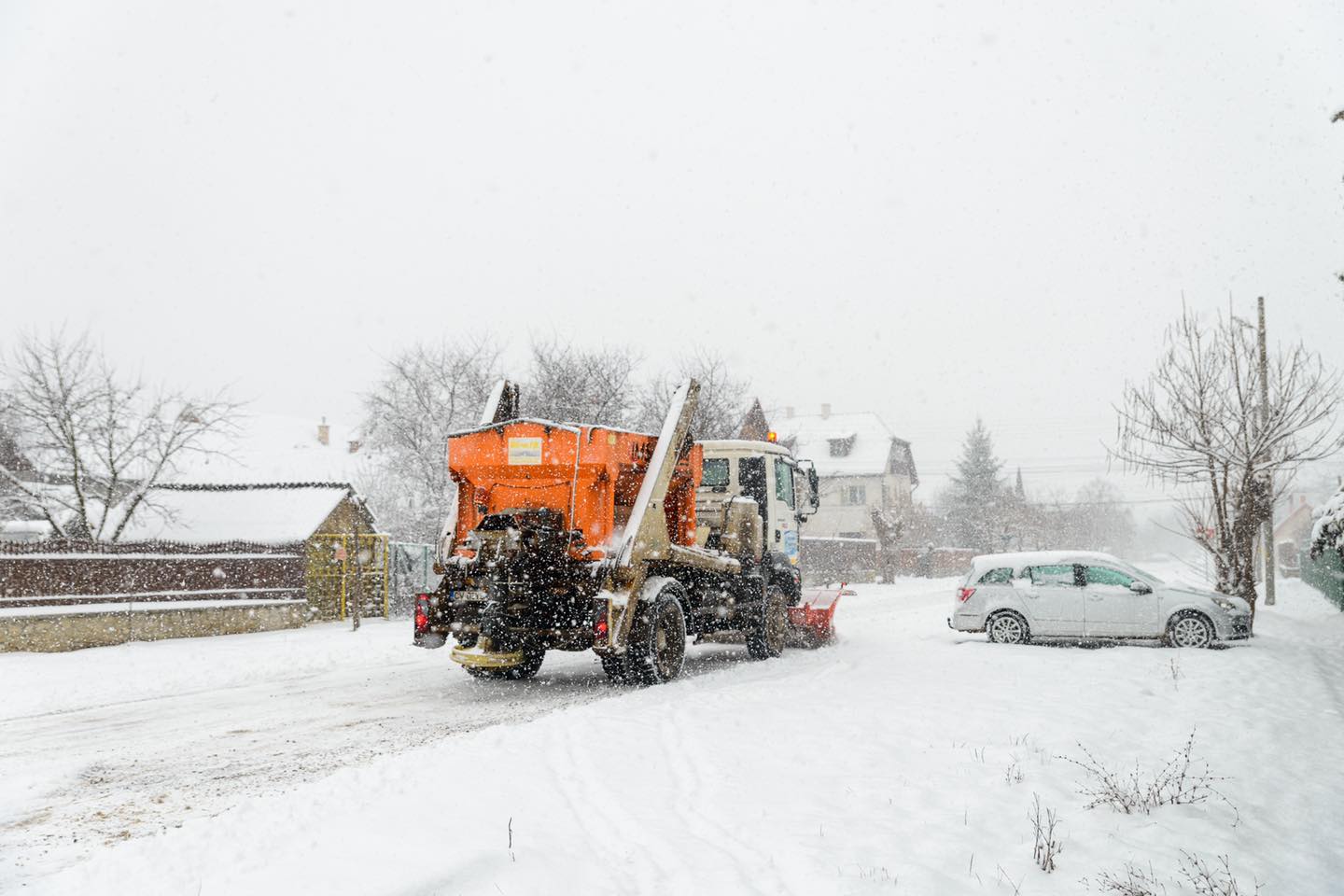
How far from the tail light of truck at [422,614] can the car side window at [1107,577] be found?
1053cm

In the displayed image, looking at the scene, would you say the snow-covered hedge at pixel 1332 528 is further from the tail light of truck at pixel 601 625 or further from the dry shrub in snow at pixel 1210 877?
the dry shrub in snow at pixel 1210 877

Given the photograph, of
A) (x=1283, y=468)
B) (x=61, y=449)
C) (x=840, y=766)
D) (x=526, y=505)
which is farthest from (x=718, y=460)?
(x=61, y=449)

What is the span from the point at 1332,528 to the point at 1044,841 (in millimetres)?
17826

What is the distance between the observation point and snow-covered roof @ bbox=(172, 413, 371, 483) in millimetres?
27688

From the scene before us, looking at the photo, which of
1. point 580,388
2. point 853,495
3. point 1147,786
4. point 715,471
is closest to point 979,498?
point 853,495

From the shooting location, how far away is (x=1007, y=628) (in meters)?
15.6

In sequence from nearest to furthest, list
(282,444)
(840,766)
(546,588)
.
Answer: (840,766)
(546,588)
(282,444)

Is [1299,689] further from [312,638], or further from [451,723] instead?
[312,638]

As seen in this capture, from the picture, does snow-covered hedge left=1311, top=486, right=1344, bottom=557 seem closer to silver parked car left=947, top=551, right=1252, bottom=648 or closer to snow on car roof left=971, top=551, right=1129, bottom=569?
silver parked car left=947, top=551, right=1252, bottom=648

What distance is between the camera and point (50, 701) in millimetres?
10164

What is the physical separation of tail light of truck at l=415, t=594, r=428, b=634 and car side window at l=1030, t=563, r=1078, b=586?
9.96 metres

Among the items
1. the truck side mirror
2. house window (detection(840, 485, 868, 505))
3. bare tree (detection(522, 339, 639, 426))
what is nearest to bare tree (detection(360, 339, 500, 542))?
bare tree (detection(522, 339, 639, 426))

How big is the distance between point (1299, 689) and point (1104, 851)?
24.8 ft

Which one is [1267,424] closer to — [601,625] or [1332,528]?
[1332,528]
